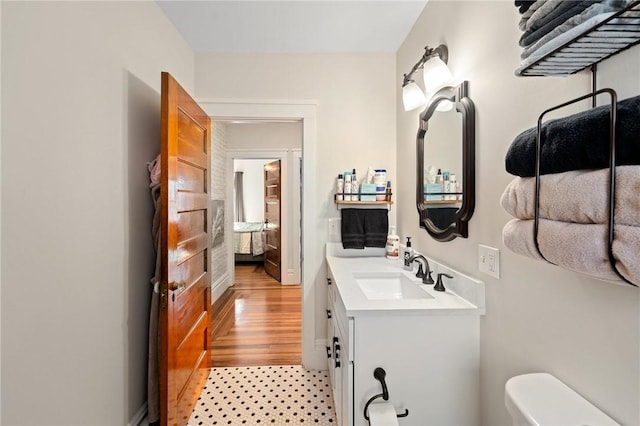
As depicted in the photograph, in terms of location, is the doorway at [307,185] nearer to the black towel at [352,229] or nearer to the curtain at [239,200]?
the black towel at [352,229]

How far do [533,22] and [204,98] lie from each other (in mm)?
2146

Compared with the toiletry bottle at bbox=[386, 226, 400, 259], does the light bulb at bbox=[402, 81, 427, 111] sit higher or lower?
higher

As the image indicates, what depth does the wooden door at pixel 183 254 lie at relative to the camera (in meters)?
1.47

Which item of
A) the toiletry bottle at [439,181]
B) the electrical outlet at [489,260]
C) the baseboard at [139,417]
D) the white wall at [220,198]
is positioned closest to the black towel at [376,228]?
the toiletry bottle at [439,181]

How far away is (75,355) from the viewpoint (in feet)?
3.77

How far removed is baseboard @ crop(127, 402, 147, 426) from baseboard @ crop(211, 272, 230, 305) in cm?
195

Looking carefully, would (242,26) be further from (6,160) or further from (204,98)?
(6,160)

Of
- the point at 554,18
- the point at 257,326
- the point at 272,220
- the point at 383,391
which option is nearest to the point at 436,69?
the point at 554,18

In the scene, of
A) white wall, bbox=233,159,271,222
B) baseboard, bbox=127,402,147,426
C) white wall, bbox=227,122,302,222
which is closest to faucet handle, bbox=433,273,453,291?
baseboard, bbox=127,402,147,426

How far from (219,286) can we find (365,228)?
2512 millimetres

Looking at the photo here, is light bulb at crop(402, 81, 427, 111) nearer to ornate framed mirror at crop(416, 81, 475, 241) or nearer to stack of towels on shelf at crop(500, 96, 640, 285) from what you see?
ornate framed mirror at crop(416, 81, 475, 241)

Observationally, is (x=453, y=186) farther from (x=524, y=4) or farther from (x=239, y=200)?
(x=239, y=200)

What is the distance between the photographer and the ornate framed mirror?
1275mm

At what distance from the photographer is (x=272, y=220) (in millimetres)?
4781
